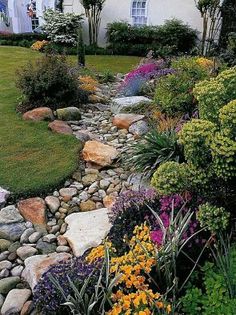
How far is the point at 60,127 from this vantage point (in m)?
6.01

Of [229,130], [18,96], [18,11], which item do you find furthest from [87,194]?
[18,11]

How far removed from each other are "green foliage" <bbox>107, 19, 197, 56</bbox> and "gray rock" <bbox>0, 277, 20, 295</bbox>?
12.4 meters

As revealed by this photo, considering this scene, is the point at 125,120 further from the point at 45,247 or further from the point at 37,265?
the point at 37,265

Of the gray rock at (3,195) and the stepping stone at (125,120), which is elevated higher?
the stepping stone at (125,120)

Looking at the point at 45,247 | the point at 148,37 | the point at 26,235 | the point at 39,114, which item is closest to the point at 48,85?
the point at 39,114

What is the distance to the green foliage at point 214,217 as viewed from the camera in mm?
2643

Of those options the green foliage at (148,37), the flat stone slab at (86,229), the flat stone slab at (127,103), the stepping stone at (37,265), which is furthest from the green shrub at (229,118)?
the green foliage at (148,37)

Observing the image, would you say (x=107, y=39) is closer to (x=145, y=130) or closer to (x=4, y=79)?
(x=4, y=79)

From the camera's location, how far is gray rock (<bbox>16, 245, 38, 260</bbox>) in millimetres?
3337

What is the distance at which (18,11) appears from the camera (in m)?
17.2

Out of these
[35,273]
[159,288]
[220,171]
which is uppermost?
[220,171]

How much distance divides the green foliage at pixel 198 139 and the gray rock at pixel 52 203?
1.89 meters

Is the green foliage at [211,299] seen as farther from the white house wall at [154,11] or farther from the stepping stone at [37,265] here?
the white house wall at [154,11]

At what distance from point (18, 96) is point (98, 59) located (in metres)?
6.20
